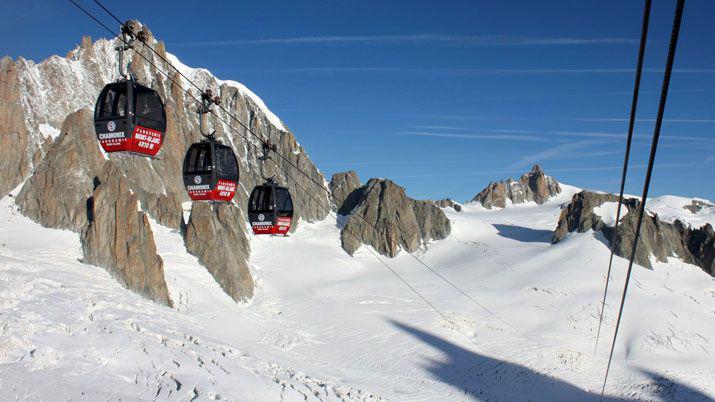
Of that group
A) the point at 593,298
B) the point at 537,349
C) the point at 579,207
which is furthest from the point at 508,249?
the point at 537,349

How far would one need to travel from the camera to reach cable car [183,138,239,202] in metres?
17.4

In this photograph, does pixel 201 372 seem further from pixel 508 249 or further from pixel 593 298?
pixel 508 249

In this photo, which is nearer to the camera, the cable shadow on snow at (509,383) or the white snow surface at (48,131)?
the cable shadow on snow at (509,383)

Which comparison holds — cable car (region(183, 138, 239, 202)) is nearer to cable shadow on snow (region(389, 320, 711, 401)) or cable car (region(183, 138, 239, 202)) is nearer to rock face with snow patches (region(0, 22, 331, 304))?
cable shadow on snow (region(389, 320, 711, 401))

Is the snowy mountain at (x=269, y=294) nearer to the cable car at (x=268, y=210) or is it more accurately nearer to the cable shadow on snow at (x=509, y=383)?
the cable shadow on snow at (x=509, y=383)

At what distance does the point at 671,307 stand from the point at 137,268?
46.6 m

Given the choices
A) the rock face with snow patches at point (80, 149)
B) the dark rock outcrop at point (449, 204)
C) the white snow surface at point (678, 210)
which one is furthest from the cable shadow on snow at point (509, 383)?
the dark rock outcrop at point (449, 204)

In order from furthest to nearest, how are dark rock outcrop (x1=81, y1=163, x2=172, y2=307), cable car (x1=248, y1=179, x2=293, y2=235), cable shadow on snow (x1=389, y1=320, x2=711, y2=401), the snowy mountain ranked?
1. dark rock outcrop (x1=81, y1=163, x2=172, y2=307)
2. cable shadow on snow (x1=389, y1=320, x2=711, y2=401)
3. cable car (x1=248, y1=179, x2=293, y2=235)
4. the snowy mountain

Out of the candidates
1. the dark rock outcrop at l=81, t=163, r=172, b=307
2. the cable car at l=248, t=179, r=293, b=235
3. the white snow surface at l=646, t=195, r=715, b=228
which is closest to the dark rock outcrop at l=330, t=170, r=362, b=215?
the dark rock outcrop at l=81, t=163, r=172, b=307

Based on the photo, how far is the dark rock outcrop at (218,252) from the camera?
2040 inches

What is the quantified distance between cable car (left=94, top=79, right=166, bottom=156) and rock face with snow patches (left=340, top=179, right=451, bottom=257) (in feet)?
202

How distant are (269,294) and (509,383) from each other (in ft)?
93.6

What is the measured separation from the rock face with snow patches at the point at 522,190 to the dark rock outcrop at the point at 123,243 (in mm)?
102549

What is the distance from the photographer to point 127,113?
44.1 ft
